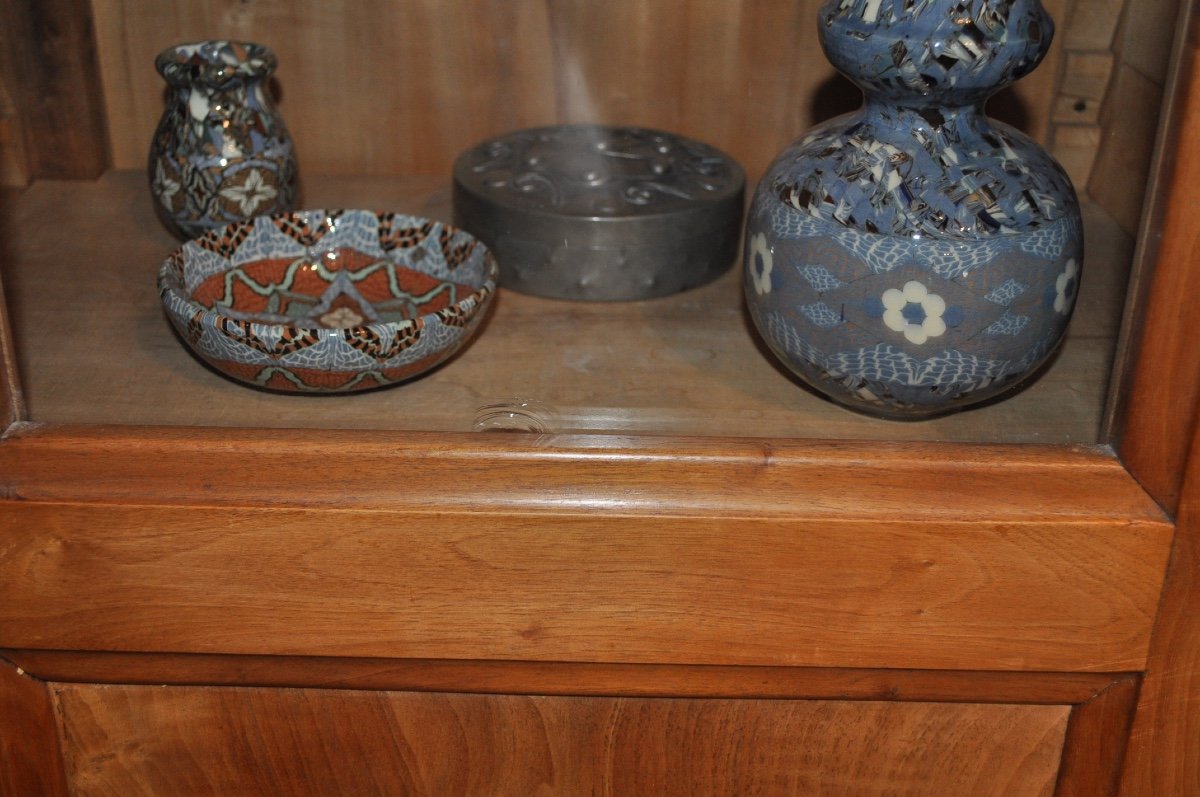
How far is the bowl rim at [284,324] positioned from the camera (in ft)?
1.72

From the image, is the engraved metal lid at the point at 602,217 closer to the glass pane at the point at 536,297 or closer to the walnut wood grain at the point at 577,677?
the glass pane at the point at 536,297

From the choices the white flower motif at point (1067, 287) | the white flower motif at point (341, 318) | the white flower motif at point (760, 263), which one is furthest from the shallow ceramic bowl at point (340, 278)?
the white flower motif at point (1067, 287)

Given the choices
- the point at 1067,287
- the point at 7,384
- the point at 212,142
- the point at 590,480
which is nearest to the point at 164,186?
the point at 212,142

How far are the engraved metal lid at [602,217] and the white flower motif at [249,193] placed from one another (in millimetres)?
101

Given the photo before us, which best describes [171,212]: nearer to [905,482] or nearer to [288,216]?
[288,216]

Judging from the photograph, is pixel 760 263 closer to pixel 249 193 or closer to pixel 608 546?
pixel 608 546

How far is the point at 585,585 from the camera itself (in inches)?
19.9

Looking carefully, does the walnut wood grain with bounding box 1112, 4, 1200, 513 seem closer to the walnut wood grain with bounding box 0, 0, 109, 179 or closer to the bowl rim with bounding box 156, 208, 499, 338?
the bowl rim with bounding box 156, 208, 499, 338

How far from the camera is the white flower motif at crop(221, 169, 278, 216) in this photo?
660 millimetres

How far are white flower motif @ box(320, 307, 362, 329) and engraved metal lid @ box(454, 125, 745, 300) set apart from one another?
76 millimetres

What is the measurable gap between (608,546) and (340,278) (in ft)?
0.76

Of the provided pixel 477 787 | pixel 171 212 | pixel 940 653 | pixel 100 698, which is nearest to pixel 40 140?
pixel 171 212

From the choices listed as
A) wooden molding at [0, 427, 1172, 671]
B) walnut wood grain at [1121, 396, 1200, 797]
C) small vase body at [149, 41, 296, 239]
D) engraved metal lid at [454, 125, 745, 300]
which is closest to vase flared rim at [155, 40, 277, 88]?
small vase body at [149, 41, 296, 239]

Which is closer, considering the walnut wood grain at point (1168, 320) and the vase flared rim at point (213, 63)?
the walnut wood grain at point (1168, 320)
